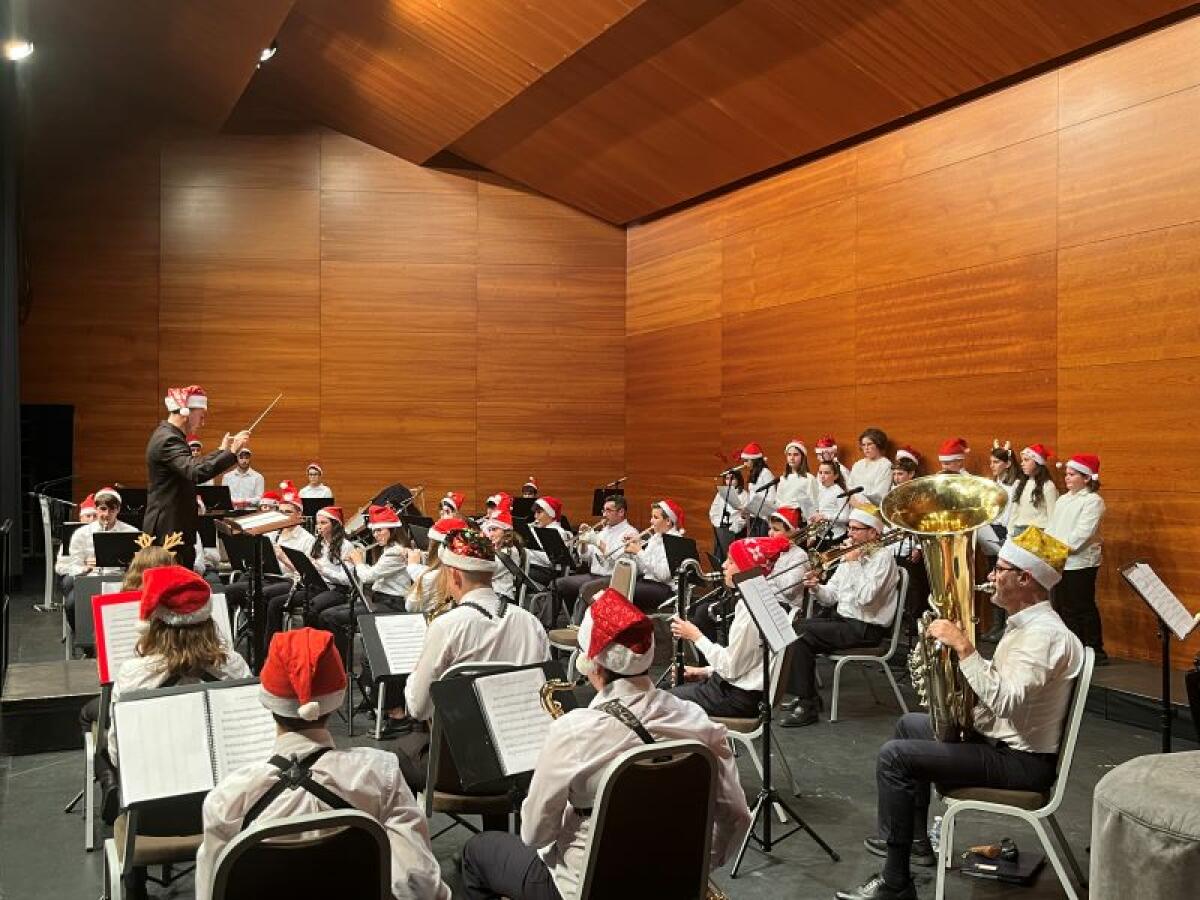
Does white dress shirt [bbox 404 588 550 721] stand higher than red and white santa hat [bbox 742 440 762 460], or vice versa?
red and white santa hat [bbox 742 440 762 460]

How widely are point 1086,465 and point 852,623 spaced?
2.84m

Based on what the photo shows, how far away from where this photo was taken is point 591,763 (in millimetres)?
2998

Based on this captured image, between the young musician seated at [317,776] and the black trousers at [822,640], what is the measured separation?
4470 mm

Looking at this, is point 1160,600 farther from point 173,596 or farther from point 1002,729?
point 173,596

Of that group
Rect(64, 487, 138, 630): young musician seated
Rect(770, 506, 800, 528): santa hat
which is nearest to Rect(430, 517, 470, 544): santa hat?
Rect(770, 506, 800, 528): santa hat

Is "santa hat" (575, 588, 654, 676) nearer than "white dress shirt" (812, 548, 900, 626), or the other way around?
"santa hat" (575, 588, 654, 676)

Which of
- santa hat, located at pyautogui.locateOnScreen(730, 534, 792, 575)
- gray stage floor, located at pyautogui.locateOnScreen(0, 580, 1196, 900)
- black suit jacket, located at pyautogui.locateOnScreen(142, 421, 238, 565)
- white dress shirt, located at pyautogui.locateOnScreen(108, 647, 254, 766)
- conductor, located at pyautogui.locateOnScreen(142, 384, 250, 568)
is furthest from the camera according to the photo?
black suit jacket, located at pyautogui.locateOnScreen(142, 421, 238, 565)

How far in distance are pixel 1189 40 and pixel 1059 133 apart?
1.32 meters

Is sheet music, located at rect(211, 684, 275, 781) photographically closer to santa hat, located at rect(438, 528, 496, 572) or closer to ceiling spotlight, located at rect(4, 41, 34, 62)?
santa hat, located at rect(438, 528, 496, 572)

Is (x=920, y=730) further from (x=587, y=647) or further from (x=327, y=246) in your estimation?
(x=327, y=246)

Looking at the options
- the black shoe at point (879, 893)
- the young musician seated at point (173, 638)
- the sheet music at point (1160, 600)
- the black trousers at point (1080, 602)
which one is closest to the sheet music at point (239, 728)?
the young musician seated at point (173, 638)

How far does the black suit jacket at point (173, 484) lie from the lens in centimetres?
637

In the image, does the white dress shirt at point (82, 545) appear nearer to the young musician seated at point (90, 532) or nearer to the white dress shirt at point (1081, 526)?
the young musician seated at point (90, 532)

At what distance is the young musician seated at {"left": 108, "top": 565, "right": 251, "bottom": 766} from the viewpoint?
4.08m
